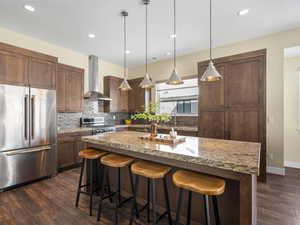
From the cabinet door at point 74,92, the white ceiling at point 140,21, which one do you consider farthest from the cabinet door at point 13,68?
the cabinet door at point 74,92

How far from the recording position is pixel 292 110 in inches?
156

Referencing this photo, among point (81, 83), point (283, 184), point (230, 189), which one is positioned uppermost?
point (81, 83)

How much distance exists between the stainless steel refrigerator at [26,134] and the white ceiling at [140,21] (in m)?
1.33

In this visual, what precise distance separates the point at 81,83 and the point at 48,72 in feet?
3.78

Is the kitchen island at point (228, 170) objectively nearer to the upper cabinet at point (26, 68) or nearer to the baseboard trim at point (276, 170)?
the upper cabinet at point (26, 68)

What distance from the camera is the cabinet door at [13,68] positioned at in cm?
272

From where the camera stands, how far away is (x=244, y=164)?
1.20m

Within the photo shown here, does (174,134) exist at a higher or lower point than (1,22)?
lower

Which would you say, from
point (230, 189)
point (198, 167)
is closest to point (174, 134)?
point (198, 167)

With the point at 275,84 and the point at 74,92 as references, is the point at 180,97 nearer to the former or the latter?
the point at 275,84

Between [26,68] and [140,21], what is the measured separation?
7.78 ft

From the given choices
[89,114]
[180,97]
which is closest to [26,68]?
[89,114]

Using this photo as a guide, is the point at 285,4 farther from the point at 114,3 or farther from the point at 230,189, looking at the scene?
the point at 230,189

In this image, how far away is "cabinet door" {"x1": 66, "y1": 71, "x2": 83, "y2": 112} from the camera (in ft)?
13.5
